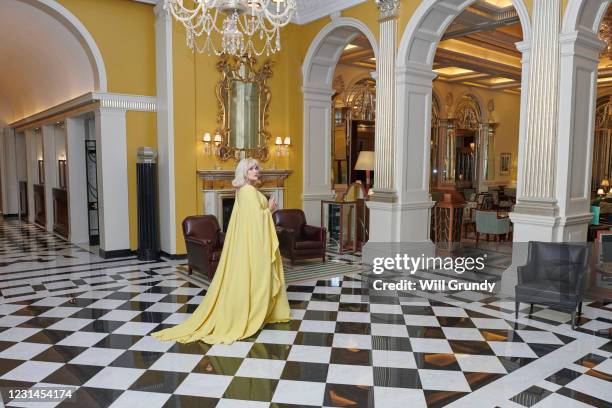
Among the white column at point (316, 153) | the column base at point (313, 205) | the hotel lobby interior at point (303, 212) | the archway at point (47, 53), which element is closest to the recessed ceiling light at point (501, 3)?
the hotel lobby interior at point (303, 212)

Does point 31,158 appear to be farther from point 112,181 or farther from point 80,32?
point 80,32

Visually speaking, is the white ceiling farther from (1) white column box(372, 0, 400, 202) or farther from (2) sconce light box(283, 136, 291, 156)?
(1) white column box(372, 0, 400, 202)

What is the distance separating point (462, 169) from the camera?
16094 mm

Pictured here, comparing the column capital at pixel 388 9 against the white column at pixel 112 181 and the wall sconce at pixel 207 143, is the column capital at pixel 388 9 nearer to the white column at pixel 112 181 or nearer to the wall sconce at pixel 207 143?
the wall sconce at pixel 207 143

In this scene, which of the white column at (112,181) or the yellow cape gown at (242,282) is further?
Result: the white column at (112,181)

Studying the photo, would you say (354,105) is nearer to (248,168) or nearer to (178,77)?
(178,77)

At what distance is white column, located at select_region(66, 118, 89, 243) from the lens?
400 inches

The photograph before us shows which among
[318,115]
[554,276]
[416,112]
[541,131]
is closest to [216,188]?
[318,115]

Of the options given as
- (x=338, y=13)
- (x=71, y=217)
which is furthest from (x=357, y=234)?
(x=71, y=217)

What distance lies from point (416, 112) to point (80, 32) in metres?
5.84

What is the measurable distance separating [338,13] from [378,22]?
1.07 m

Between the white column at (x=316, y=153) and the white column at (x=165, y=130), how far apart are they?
9.08ft

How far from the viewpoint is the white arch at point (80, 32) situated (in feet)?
26.4

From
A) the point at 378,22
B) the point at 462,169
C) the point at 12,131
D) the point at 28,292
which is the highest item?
the point at 378,22
